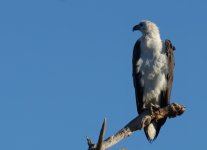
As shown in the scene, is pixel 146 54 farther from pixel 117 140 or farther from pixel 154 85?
pixel 117 140

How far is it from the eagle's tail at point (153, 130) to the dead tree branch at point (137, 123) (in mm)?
501

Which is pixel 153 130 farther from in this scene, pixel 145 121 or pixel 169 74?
pixel 169 74

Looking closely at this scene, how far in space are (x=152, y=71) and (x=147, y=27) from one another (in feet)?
4.67

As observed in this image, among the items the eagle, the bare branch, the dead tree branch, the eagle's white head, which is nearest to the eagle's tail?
the dead tree branch

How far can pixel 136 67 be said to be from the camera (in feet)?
42.8

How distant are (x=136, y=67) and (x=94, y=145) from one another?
16.3 feet

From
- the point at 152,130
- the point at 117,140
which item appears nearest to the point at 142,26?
the point at 152,130

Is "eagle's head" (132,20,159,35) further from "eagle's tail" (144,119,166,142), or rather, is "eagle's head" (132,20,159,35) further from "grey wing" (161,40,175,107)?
"eagle's tail" (144,119,166,142)

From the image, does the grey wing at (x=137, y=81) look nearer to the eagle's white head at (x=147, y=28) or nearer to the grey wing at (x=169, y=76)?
the grey wing at (x=169, y=76)

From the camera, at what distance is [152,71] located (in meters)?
12.9

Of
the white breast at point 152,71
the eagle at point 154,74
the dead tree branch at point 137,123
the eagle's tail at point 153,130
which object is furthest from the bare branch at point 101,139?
the white breast at point 152,71

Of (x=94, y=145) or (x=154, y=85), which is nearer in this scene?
(x=94, y=145)

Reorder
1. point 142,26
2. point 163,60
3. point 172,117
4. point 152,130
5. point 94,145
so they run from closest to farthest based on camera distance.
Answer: point 94,145 → point 172,117 → point 152,130 → point 163,60 → point 142,26

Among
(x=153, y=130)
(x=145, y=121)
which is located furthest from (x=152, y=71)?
(x=145, y=121)
